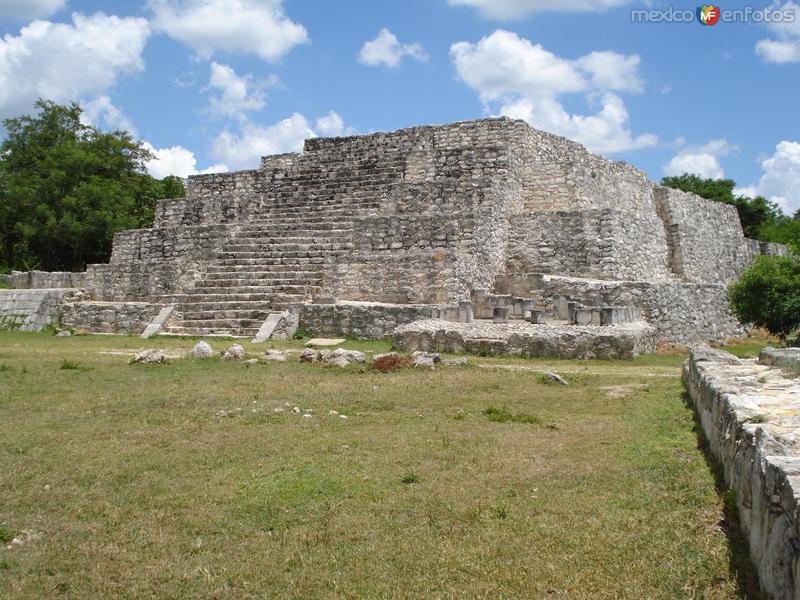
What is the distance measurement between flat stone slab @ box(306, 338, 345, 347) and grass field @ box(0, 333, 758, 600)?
532cm

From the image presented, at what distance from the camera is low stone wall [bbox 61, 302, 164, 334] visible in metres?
18.0

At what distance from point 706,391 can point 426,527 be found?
3.60 m

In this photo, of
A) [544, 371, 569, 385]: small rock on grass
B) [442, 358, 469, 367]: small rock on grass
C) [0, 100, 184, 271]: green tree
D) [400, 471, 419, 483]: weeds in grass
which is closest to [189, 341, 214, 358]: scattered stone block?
[442, 358, 469, 367]: small rock on grass

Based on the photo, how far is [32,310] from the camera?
1936 centimetres

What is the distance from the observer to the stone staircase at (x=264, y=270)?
17.1m

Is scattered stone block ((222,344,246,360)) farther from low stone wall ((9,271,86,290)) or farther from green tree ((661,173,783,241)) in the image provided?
green tree ((661,173,783,241))

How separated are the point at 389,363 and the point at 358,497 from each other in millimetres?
6215

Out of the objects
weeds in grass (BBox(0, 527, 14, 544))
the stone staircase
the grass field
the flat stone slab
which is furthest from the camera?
the stone staircase

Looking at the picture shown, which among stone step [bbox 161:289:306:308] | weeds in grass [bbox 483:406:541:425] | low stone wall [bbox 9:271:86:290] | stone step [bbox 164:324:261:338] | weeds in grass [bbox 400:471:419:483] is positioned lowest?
weeds in grass [bbox 400:471:419:483]

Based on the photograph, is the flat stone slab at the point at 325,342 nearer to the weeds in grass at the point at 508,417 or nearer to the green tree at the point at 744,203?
the weeds in grass at the point at 508,417

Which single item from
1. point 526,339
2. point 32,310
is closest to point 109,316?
point 32,310

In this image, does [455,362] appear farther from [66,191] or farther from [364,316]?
[66,191]

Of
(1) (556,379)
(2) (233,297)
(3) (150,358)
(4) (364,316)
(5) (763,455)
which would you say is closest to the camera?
(5) (763,455)

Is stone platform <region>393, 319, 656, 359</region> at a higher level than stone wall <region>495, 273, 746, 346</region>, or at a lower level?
lower
